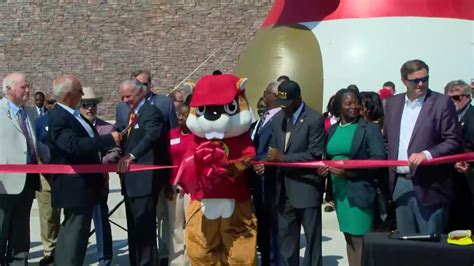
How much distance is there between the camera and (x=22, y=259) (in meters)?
6.69

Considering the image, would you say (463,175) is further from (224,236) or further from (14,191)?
(14,191)

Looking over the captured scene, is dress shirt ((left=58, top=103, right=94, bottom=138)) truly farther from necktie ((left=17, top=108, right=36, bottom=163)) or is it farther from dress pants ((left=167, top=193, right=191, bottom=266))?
dress pants ((left=167, top=193, right=191, bottom=266))

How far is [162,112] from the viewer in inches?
269

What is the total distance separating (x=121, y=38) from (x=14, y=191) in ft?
56.0

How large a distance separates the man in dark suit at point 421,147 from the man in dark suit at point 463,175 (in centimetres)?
30

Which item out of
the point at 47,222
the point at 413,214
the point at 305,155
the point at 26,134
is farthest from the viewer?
the point at 47,222

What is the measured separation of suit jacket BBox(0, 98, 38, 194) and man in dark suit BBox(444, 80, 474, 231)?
3.72 m

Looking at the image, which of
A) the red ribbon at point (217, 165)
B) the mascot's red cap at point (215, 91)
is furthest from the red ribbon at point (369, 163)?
the mascot's red cap at point (215, 91)

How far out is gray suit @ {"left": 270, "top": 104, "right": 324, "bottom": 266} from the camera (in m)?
5.88

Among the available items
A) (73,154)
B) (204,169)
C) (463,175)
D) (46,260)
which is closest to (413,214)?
(463,175)

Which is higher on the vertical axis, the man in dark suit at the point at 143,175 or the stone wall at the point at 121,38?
the stone wall at the point at 121,38

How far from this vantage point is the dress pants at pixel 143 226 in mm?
6215

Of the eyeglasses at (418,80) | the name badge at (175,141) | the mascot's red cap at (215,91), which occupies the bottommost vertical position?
the name badge at (175,141)

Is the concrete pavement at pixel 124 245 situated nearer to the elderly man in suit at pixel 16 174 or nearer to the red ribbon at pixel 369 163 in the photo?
the elderly man in suit at pixel 16 174
